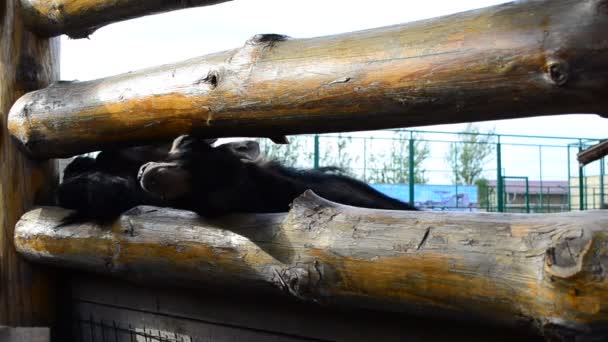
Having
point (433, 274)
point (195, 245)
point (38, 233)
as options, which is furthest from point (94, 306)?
point (433, 274)

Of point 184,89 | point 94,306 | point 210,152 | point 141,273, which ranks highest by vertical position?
point 184,89

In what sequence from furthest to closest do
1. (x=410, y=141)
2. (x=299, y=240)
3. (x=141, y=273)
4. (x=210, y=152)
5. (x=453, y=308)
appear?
(x=410, y=141) → (x=141, y=273) → (x=210, y=152) → (x=299, y=240) → (x=453, y=308)

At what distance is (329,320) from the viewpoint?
89.4 inches

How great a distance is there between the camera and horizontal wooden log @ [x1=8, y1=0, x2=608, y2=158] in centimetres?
→ 158

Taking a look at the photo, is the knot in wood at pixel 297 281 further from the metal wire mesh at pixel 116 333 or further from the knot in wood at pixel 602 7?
the knot in wood at pixel 602 7

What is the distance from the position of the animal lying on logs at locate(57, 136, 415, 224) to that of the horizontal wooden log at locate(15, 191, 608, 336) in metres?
0.12

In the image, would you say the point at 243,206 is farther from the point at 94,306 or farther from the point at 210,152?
the point at 94,306

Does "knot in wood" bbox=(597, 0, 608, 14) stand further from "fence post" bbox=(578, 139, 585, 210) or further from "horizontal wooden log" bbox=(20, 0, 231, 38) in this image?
"fence post" bbox=(578, 139, 585, 210)

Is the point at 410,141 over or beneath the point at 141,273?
over

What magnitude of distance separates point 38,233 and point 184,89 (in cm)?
129

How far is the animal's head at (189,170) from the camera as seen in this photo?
7.63 ft

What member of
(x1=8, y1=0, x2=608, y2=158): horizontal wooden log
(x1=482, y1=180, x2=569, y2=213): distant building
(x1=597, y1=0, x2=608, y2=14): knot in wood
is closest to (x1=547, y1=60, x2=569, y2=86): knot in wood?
(x1=8, y1=0, x2=608, y2=158): horizontal wooden log

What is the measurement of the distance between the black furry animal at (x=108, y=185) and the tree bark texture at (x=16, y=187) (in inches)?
12.8

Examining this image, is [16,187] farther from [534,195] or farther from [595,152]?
[534,195]
